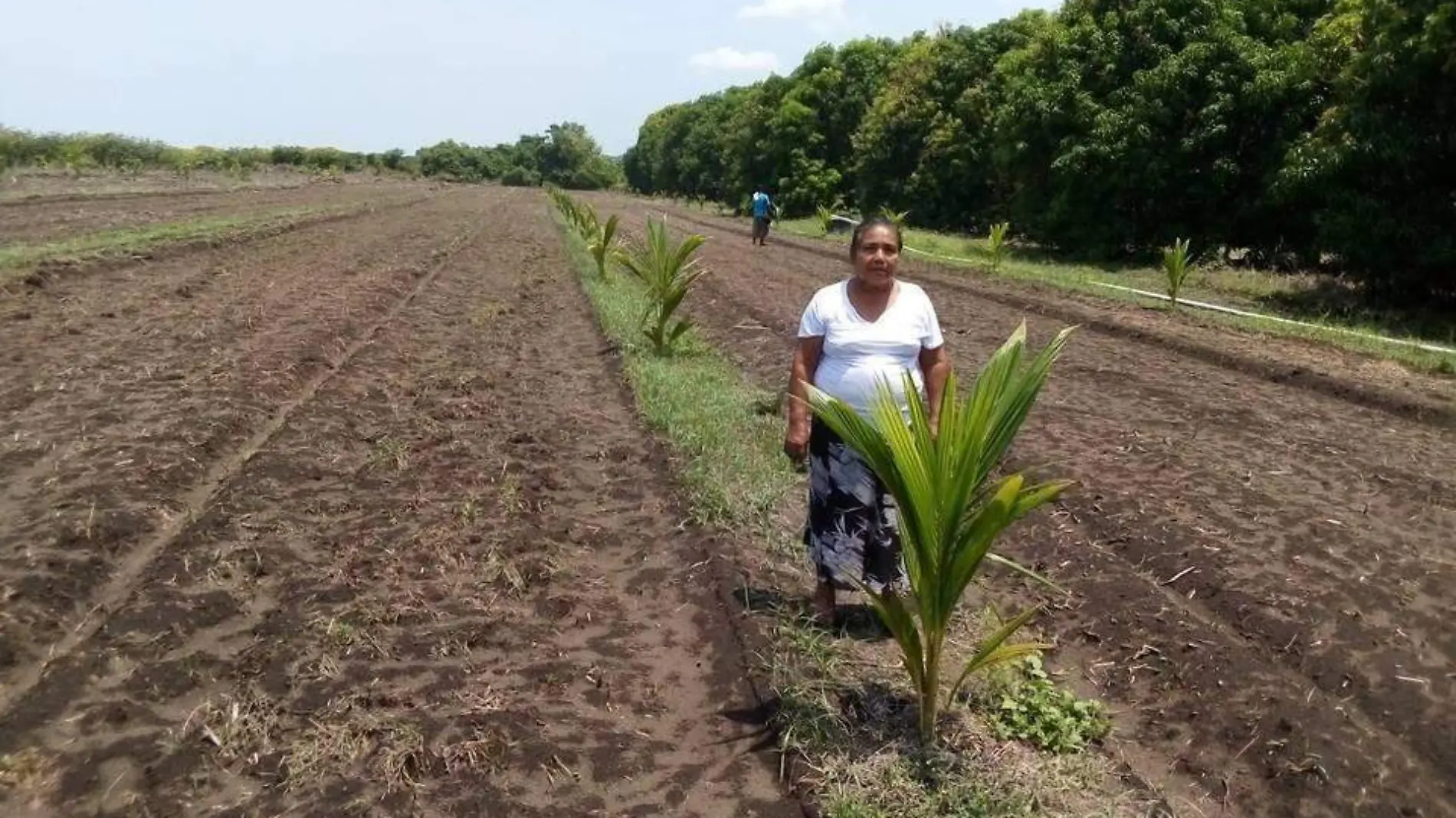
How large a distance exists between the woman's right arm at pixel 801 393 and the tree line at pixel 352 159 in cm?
3721

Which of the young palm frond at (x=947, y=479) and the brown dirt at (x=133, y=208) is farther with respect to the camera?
the brown dirt at (x=133, y=208)

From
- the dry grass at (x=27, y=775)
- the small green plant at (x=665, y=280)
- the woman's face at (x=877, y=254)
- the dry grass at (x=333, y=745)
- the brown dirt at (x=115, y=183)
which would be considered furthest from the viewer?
the brown dirt at (x=115, y=183)

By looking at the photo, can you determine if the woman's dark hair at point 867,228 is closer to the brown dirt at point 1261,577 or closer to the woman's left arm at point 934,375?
the woman's left arm at point 934,375

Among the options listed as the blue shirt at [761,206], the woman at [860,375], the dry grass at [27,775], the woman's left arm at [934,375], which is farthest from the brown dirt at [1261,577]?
the blue shirt at [761,206]

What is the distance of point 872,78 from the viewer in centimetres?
3875

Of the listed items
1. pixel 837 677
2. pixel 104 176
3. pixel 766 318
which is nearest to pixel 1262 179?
pixel 766 318

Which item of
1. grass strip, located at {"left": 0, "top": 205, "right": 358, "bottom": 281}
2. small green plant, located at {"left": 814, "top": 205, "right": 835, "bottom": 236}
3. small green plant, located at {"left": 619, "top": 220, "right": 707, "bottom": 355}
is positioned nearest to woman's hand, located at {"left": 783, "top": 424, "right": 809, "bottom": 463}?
small green plant, located at {"left": 619, "top": 220, "right": 707, "bottom": 355}

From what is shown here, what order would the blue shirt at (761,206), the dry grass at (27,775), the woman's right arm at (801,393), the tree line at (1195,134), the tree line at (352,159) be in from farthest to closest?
the tree line at (352,159), the blue shirt at (761,206), the tree line at (1195,134), the woman's right arm at (801,393), the dry grass at (27,775)

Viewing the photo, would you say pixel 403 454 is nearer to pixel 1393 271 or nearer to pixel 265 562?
pixel 265 562

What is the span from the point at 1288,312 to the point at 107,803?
45.2 ft

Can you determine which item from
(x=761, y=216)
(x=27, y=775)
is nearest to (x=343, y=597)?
(x=27, y=775)

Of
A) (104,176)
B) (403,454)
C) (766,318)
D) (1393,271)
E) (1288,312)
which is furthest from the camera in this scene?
(104,176)

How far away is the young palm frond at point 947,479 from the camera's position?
2654 mm

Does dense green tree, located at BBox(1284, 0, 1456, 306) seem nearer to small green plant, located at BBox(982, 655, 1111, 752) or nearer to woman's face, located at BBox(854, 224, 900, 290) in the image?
woman's face, located at BBox(854, 224, 900, 290)
